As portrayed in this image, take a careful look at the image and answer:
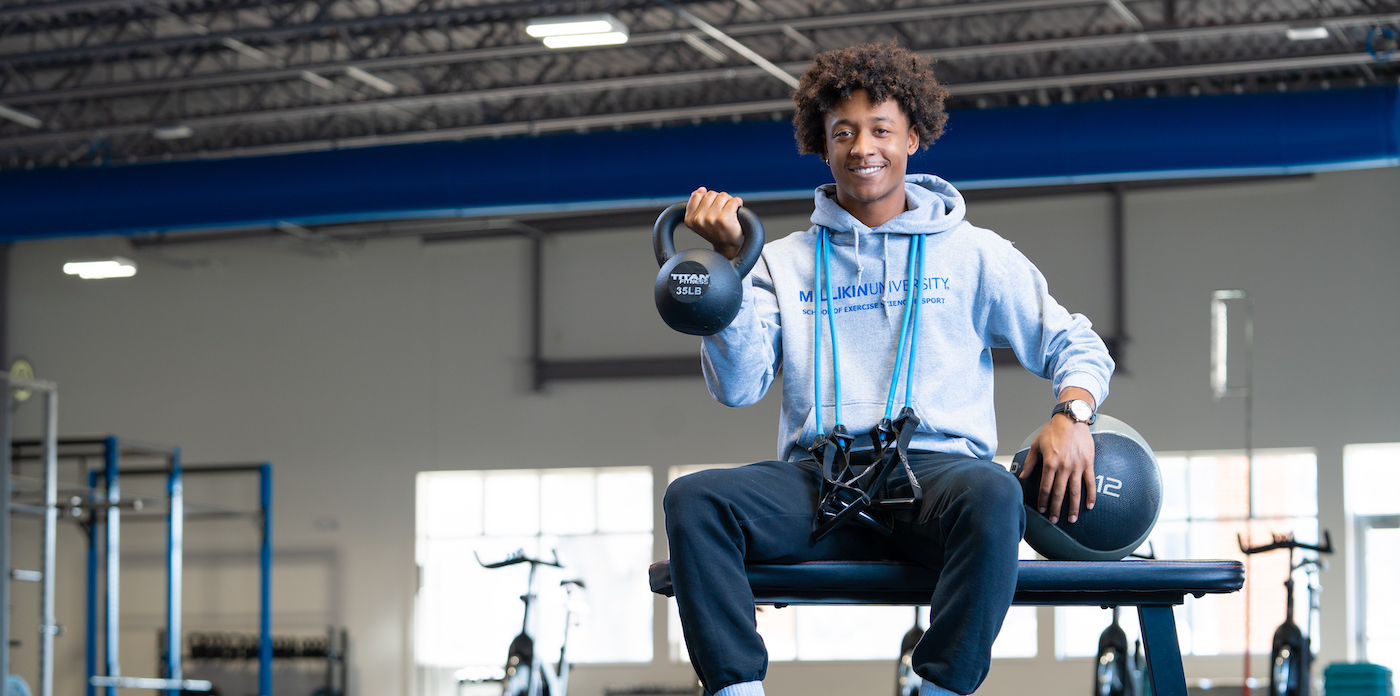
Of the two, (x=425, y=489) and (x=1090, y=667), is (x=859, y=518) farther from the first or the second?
(x=425, y=489)

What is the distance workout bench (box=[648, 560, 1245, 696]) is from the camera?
174 cm

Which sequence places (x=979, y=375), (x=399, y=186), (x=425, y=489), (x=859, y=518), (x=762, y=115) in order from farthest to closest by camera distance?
(x=425, y=489), (x=762, y=115), (x=399, y=186), (x=979, y=375), (x=859, y=518)

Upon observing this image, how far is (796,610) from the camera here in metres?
10.7

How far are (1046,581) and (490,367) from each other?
9979 mm

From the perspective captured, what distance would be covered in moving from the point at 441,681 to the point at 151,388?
3.89 meters

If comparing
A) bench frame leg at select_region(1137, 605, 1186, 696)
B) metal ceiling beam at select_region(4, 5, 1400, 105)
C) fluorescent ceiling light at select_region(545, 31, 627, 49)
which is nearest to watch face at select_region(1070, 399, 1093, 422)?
bench frame leg at select_region(1137, 605, 1186, 696)

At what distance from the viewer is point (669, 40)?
311 inches

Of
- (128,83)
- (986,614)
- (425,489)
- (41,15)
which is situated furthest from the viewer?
(425,489)

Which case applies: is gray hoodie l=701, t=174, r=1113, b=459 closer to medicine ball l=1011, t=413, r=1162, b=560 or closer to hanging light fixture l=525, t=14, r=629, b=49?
medicine ball l=1011, t=413, r=1162, b=560

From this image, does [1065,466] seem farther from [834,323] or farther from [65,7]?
[65,7]

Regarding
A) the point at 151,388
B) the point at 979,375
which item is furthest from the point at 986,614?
the point at 151,388

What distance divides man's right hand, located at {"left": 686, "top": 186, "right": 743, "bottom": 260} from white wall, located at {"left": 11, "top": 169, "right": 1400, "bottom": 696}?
28.4 ft

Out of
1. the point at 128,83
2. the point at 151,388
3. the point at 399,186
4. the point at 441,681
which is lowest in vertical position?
the point at 441,681

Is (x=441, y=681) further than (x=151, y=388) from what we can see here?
No
